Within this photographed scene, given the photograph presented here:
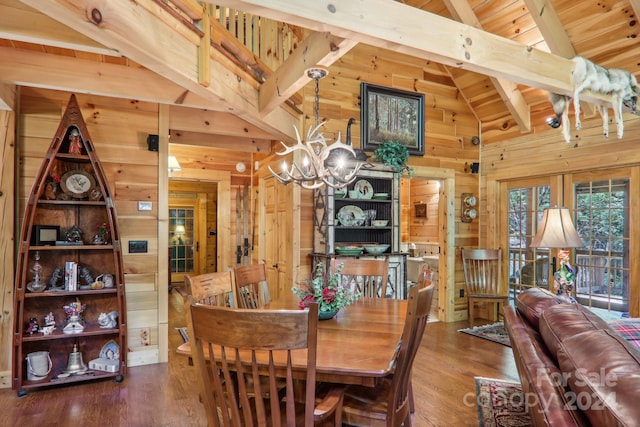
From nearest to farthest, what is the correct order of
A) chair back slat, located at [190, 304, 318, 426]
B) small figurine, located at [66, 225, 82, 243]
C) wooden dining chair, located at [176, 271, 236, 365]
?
1. chair back slat, located at [190, 304, 318, 426]
2. wooden dining chair, located at [176, 271, 236, 365]
3. small figurine, located at [66, 225, 82, 243]

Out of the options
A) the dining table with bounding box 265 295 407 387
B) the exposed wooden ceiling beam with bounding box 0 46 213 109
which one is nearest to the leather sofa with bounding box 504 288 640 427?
the dining table with bounding box 265 295 407 387

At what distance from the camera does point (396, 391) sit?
1680 millimetres

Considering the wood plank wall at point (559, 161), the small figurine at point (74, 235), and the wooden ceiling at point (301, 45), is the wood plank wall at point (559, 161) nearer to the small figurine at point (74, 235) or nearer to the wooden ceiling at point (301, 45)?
the wooden ceiling at point (301, 45)

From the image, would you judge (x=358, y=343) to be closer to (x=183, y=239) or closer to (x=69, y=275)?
(x=69, y=275)

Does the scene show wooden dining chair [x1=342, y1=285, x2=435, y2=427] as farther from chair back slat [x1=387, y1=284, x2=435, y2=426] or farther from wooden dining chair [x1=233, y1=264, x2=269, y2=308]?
wooden dining chair [x1=233, y1=264, x2=269, y2=308]

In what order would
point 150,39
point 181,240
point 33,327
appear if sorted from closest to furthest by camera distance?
point 150,39, point 33,327, point 181,240

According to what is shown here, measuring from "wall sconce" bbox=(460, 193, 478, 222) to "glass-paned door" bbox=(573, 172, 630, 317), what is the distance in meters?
1.26

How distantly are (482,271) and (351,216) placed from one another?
209cm

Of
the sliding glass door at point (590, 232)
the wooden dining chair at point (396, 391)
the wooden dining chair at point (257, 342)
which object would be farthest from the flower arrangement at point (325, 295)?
the sliding glass door at point (590, 232)

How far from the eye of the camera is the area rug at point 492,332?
4.34 metres

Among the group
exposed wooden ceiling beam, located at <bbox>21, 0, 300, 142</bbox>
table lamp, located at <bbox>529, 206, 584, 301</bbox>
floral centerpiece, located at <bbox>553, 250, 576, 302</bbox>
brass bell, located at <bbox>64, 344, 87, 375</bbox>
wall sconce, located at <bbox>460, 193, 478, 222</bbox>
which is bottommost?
brass bell, located at <bbox>64, 344, 87, 375</bbox>

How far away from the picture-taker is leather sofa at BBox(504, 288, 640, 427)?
3.05 feet

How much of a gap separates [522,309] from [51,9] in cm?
264

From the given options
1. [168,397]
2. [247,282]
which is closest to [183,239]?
[168,397]
